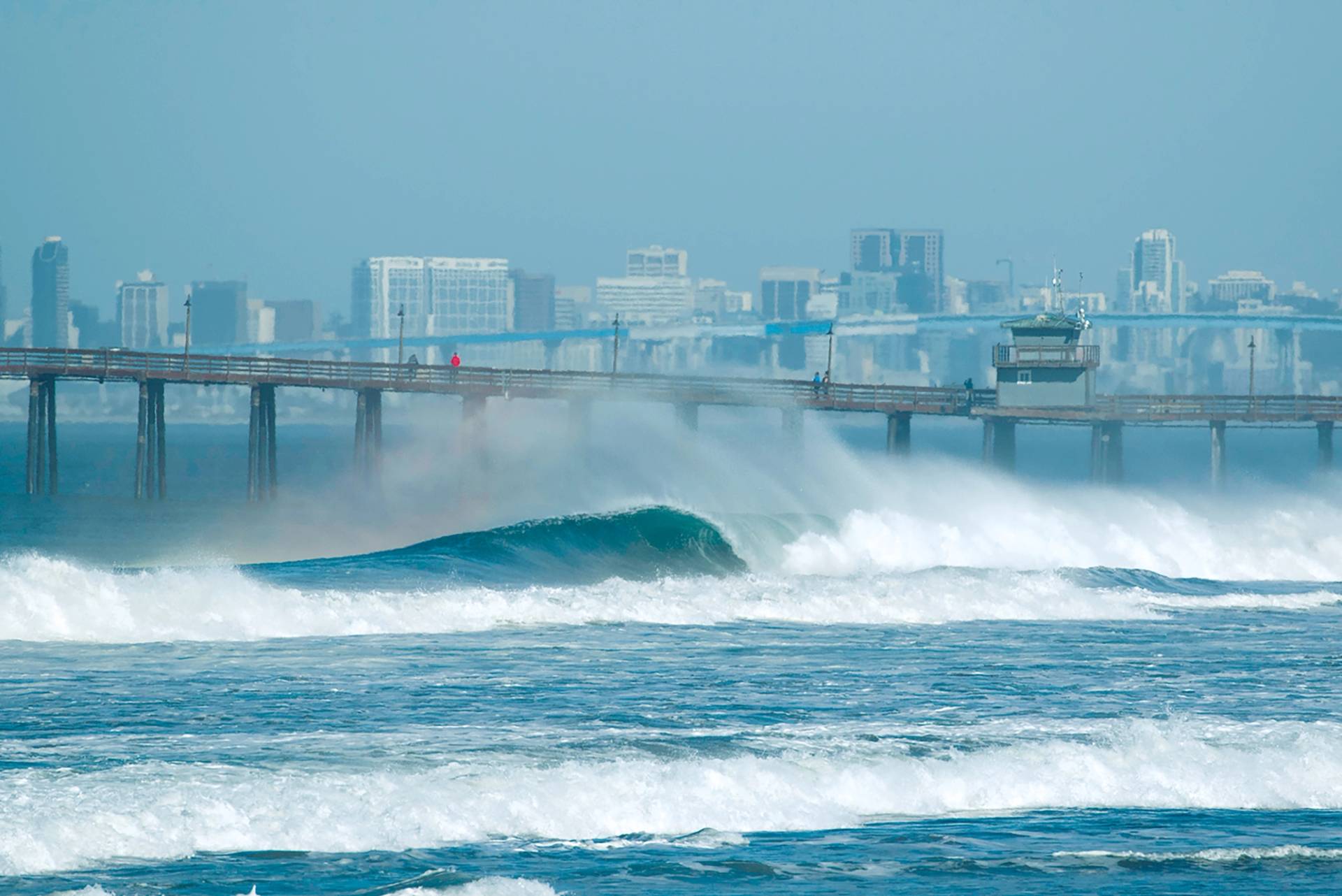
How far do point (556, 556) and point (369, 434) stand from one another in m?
23.7

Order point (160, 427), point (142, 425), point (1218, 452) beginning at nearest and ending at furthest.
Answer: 1. point (160, 427)
2. point (142, 425)
3. point (1218, 452)

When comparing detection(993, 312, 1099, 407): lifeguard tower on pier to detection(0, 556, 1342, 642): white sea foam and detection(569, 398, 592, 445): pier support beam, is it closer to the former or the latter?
detection(569, 398, 592, 445): pier support beam

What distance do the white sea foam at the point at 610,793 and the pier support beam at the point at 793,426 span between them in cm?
4234

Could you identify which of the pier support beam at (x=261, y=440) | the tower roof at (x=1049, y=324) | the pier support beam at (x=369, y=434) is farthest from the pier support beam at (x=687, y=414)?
the pier support beam at (x=261, y=440)

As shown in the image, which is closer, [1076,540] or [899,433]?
[1076,540]

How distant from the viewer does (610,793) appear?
14867mm

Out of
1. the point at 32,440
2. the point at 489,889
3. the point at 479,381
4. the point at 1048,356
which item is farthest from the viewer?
the point at 32,440

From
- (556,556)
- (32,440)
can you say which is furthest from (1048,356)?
(32,440)

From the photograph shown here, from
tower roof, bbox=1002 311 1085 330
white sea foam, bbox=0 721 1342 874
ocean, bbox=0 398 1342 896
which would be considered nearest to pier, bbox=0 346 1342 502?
tower roof, bbox=1002 311 1085 330

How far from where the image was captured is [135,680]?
65.8 ft

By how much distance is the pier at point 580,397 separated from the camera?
60.8 meters

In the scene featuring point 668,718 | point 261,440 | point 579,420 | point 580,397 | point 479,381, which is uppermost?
point 479,381

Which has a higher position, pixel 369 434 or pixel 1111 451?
pixel 369 434

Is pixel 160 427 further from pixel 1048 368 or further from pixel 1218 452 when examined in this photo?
pixel 1218 452
